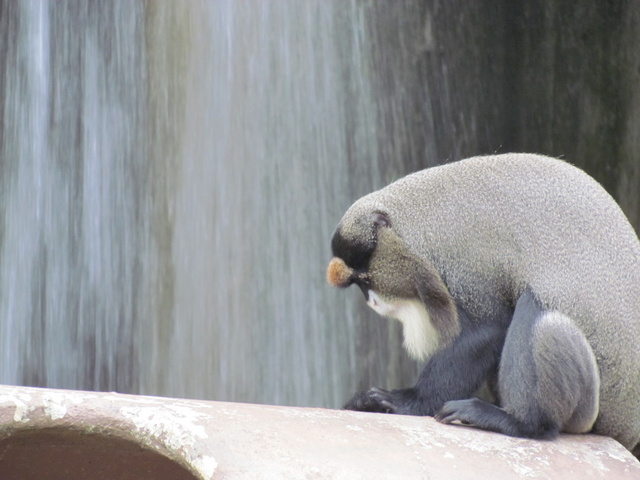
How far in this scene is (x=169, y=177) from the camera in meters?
7.38

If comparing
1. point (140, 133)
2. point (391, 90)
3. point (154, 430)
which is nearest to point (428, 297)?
point (154, 430)

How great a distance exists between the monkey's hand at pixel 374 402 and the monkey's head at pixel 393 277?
0.25m

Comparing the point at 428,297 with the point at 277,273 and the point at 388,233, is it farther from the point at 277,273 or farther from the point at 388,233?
the point at 277,273

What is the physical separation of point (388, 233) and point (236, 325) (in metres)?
2.92

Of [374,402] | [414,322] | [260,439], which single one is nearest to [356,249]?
[414,322]

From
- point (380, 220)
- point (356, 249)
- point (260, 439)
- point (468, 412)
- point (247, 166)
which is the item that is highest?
point (247, 166)

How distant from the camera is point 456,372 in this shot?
13.8 feet

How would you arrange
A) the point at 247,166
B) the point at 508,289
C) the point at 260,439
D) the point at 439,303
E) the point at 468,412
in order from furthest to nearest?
1. the point at 247,166
2. the point at 439,303
3. the point at 508,289
4. the point at 468,412
5. the point at 260,439

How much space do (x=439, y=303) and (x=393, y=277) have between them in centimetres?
27

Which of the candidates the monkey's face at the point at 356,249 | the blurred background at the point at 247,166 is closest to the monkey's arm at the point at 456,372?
the monkey's face at the point at 356,249

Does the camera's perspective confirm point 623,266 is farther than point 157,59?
No

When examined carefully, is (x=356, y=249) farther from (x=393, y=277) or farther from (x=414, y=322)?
(x=414, y=322)

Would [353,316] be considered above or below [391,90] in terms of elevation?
below

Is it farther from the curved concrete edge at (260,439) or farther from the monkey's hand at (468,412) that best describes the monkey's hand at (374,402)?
the curved concrete edge at (260,439)
